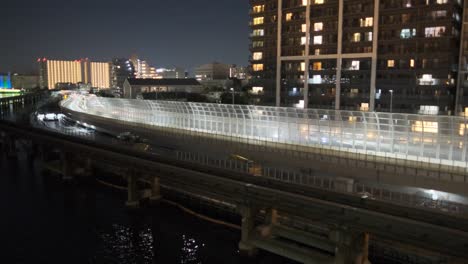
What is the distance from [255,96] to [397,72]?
→ 27300 mm

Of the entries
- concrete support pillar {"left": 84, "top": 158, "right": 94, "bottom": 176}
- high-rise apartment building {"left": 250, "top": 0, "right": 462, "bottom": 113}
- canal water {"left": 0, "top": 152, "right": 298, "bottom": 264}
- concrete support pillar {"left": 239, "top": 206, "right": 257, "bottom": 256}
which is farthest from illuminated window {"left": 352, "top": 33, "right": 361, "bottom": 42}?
concrete support pillar {"left": 239, "top": 206, "right": 257, "bottom": 256}

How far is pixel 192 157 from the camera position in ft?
108

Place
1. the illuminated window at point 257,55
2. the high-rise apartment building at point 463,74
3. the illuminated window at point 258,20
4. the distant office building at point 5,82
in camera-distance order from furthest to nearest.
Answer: the distant office building at point 5,82
the illuminated window at point 257,55
the illuminated window at point 258,20
the high-rise apartment building at point 463,74

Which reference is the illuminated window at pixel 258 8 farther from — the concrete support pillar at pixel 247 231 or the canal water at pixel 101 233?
the concrete support pillar at pixel 247 231

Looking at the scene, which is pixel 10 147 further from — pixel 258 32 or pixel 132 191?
pixel 258 32

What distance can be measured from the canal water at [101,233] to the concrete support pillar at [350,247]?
3.25m

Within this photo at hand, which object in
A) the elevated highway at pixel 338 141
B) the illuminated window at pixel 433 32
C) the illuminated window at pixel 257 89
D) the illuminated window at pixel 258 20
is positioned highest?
the illuminated window at pixel 258 20

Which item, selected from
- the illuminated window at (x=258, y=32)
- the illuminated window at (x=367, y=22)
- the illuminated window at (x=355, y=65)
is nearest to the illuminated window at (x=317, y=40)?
the illuminated window at (x=355, y=65)

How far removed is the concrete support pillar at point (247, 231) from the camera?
19109mm

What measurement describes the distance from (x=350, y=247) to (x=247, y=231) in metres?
5.02

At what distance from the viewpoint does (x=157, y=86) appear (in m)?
134

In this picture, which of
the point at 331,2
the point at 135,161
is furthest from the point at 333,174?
the point at 331,2

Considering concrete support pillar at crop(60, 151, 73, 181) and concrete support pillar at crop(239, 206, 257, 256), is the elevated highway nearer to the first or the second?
concrete support pillar at crop(239, 206, 257, 256)

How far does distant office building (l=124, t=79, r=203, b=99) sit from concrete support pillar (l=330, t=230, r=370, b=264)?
11689 cm
